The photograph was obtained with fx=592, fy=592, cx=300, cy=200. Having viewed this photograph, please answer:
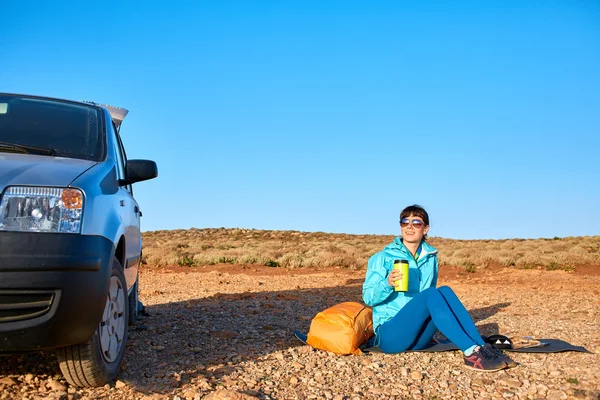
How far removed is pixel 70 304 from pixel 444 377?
2.93 metres

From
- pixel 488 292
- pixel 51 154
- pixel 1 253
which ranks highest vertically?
pixel 51 154

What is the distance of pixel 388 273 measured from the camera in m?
5.44

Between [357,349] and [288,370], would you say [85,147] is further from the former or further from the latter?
[357,349]

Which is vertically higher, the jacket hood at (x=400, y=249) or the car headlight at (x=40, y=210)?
the car headlight at (x=40, y=210)

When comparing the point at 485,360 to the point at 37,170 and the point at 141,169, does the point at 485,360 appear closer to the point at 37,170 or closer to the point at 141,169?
the point at 141,169

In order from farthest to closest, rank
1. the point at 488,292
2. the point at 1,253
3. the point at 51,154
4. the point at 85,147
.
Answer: the point at 488,292, the point at 85,147, the point at 51,154, the point at 1,253

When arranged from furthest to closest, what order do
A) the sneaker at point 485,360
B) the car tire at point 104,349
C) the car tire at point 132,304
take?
the car tire at point 132,304
the sneaker at point 485,360
the car tire at point 104,349

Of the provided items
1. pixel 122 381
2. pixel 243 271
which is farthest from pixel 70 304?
pixel 243 271

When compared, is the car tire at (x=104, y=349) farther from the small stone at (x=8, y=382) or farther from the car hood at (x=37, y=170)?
the car hood at (x=37, y=170)

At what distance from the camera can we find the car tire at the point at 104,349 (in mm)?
3693

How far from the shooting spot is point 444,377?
186 inches

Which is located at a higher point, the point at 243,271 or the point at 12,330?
the point at 12,330

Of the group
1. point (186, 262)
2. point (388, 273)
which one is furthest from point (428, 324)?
point (186, 262)

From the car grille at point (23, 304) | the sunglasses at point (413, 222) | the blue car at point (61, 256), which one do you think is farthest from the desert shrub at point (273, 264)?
the car grille at point (23, 304)
